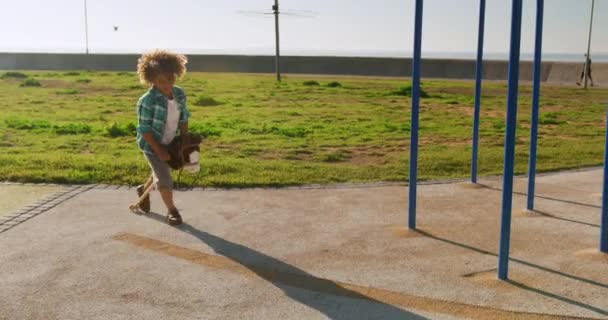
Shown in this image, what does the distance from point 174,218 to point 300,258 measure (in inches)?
51.3

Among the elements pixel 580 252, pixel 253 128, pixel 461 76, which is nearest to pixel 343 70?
pixel 461 76

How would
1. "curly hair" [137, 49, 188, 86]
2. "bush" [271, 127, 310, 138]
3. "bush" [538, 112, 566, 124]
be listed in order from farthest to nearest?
"bush" [538, 112, 566, 124] → "bush" [271, 127, 310, 138] → "curly hair" [137, 49, 188, 86]

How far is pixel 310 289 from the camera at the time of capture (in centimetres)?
391

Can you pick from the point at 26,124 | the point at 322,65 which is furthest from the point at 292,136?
the point at 322,65

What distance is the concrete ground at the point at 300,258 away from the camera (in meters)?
3.65

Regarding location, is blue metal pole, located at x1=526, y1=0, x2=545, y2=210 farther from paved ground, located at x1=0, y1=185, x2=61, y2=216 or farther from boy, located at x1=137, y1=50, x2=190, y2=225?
paved ground, located at x1=0, y1=185, x2=61, y2=216

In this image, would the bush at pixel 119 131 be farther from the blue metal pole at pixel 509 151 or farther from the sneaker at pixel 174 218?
the blue metal pole at pixel 509 151

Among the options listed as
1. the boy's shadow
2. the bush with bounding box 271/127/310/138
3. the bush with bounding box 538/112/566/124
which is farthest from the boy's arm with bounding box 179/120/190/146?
the bush with bounding box 538/112/566/124

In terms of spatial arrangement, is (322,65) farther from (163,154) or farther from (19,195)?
(163,154)

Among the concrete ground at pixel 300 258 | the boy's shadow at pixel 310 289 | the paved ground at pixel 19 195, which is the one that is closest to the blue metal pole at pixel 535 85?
the concrete ground at pixel 300 258

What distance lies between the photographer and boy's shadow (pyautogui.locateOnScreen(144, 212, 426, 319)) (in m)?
3.56

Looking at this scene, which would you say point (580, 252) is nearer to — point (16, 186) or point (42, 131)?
point (16, 186)

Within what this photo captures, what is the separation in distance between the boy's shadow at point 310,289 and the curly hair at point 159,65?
1.29 metres

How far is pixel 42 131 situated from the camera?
38.2ft
